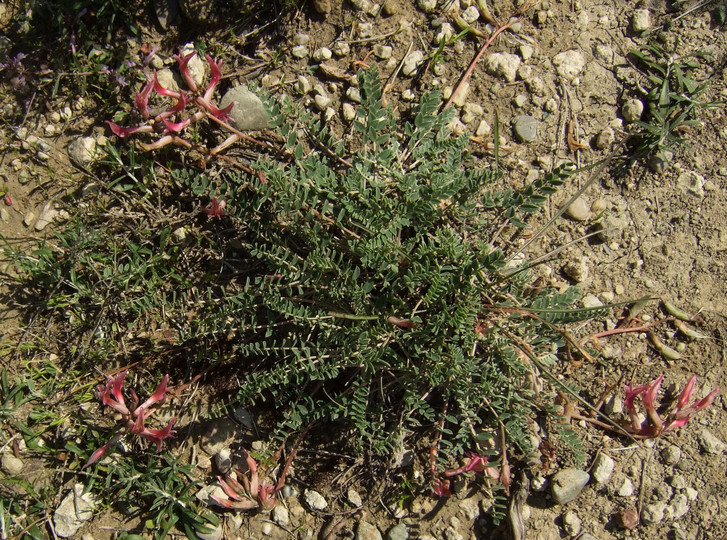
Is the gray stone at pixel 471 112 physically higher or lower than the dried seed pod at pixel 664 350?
higher

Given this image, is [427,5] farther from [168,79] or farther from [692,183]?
[692,183]

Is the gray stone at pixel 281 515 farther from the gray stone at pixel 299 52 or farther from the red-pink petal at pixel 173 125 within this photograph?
the gray stone at pixel 299 52

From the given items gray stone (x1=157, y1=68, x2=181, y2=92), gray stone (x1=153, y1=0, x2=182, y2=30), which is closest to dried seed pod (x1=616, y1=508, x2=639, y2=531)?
gray stone (x1=157, y1=68, x2=181, y2=92)

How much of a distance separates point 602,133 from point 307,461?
2.42m

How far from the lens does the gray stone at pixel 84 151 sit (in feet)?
10.4

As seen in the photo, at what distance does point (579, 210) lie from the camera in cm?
319

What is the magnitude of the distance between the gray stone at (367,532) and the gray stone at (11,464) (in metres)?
1.75

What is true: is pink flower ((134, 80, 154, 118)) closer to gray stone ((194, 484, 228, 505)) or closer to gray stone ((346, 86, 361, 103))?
gray stone ((346, 86, 361, 103))

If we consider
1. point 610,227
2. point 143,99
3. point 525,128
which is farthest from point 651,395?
point 143,99

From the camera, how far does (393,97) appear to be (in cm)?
328

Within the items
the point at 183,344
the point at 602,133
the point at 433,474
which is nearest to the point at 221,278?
the point at 183,344

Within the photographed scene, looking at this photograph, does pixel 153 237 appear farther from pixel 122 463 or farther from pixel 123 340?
pixel 122 463

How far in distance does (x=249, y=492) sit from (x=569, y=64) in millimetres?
2905

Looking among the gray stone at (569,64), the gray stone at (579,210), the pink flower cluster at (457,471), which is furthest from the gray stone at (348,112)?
the pink flower cluster at (457,471)
